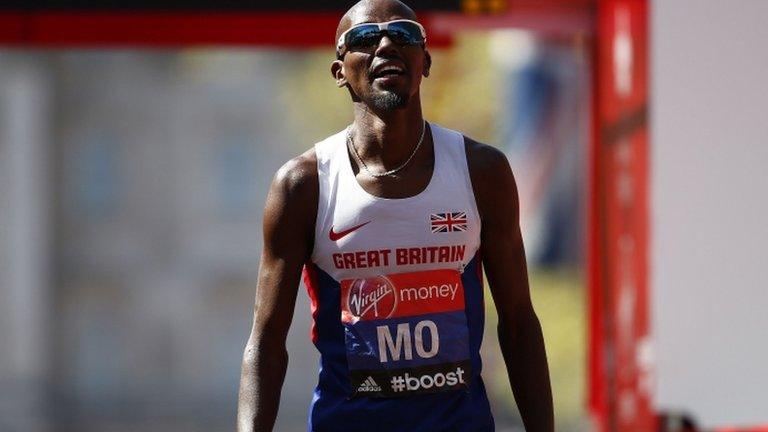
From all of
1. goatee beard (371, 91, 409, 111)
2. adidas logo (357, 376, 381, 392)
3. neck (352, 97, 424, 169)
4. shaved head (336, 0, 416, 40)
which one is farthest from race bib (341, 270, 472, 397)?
shaved head (336, 0, 416, 40)

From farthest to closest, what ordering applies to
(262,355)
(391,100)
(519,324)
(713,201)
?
(713,201) → (519,324) → (262,355) → (391,100)

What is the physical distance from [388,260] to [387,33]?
0.68 m

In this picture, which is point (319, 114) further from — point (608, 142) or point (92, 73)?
point (608, 142)

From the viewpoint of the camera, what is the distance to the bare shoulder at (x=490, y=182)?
576 cm

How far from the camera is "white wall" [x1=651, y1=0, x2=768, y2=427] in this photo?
29.9 feet

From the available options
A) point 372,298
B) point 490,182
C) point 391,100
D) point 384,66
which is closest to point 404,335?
point 372,298

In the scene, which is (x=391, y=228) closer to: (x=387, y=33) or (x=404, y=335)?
(x=404, y=335)

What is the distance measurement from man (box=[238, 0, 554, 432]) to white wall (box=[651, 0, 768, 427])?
3.57 m

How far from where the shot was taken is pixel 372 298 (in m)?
5.70

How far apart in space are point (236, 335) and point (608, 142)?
158 feet

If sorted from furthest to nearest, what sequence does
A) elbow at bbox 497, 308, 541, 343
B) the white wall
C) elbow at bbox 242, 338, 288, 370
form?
the white wall, elbow at bbox 497, 308, 541, 343, elbow at bbox 242, 338, 288, 370

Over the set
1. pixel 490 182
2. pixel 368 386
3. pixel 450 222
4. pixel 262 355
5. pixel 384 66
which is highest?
pixel 384 66

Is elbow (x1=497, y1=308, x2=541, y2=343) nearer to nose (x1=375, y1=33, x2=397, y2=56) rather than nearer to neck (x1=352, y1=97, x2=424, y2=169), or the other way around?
neck (x1=352, y1=97, x2=424, y2=169)

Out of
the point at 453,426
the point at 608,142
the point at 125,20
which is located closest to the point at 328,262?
the point at 453,426
